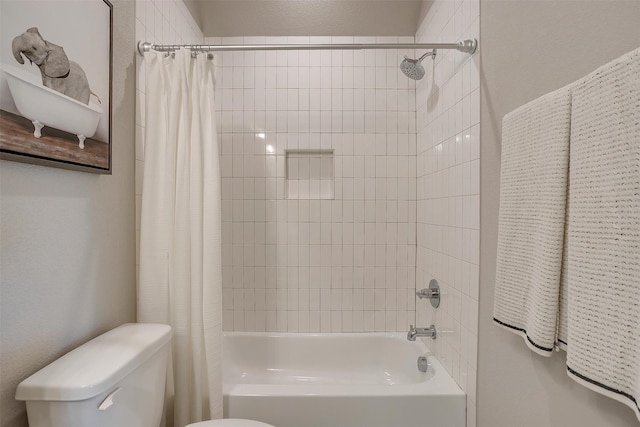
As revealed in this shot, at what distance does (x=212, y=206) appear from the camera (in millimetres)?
1403

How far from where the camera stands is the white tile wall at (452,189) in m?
1.42

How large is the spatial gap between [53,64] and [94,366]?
845 mm

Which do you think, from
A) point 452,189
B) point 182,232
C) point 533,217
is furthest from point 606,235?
point 182,232

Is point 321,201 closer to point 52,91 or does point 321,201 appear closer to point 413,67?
point 413,67

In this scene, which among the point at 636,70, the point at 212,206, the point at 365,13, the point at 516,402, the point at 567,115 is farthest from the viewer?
the point at 365,13

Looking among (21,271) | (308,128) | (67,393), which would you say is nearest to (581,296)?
(67,393)

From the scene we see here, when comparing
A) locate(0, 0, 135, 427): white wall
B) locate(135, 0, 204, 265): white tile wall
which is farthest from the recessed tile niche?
locate(0, 0, 135, 427): white wall

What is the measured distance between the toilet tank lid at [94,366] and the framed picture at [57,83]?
55cm

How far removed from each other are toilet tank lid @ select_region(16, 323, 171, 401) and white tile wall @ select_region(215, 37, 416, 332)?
1113 millimetres

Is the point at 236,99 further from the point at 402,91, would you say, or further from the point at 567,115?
the point at 567,115

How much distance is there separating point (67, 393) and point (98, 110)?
0.86 metres

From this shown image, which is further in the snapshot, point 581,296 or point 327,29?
point 327,29

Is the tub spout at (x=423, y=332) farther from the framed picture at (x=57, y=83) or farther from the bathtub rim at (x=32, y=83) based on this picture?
the bathtub rim at (x=32, y=83)

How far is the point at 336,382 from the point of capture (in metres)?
2.20
